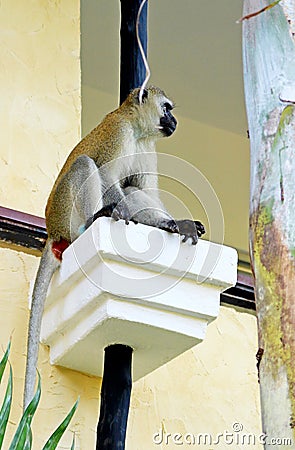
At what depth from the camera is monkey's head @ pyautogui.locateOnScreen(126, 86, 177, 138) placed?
12.3 ft

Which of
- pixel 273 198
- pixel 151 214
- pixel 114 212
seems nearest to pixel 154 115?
pixel 151 214

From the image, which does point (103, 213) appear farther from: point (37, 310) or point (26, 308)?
point (26, 308)

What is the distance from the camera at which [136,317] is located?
2.96 metres

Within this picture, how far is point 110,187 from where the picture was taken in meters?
3.40

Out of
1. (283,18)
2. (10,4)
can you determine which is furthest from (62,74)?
(283,18)

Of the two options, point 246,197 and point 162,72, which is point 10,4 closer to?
point 162,72

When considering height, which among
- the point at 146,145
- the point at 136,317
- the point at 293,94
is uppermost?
the point at 146,145

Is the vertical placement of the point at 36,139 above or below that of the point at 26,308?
above

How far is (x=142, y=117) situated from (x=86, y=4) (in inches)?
50.2

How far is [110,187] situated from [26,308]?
20.1 inches

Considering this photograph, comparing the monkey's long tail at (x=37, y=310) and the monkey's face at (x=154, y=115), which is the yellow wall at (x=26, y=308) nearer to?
the monkey's long tail at (x=37, y=310)

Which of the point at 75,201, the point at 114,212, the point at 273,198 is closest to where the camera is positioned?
the point at 273,198

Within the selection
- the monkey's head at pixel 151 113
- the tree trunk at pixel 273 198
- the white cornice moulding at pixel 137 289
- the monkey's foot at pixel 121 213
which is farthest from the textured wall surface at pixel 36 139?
the tree trunk at pixel 273 198

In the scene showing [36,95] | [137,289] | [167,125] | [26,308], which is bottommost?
[137,289]
